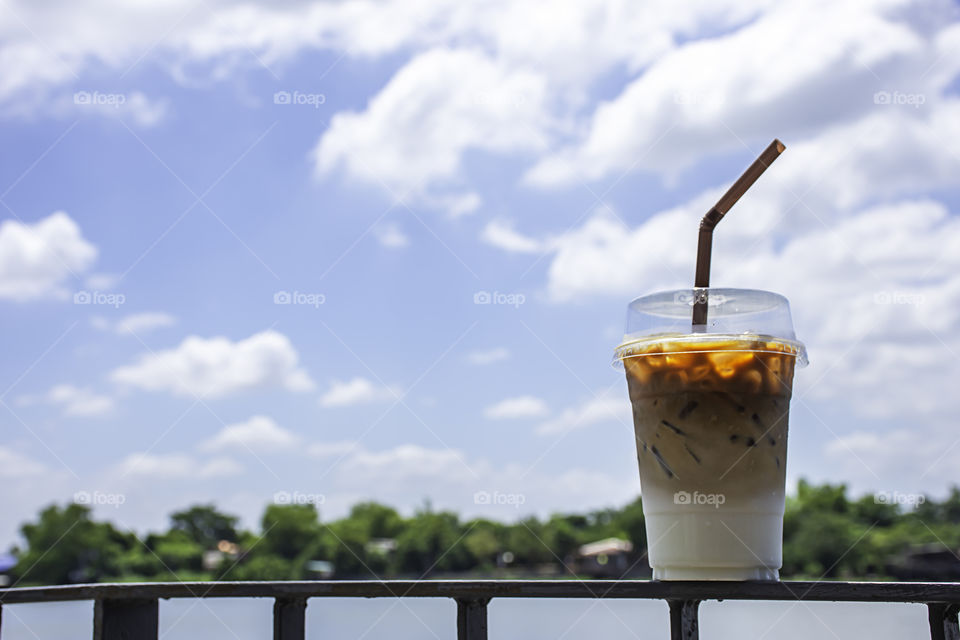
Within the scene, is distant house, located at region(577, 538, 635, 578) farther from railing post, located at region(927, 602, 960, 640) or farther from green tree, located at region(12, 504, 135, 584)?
railing post, located at region(927, 602, 960, 640)

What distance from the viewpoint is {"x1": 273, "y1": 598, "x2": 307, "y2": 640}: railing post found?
2.02 meters

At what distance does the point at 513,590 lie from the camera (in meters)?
1.92

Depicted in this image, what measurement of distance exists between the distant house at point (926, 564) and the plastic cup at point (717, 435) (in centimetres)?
6643

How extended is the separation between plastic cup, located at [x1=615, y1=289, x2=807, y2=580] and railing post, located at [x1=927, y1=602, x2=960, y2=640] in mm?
326

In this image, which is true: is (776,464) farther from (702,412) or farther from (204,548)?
(204,548)

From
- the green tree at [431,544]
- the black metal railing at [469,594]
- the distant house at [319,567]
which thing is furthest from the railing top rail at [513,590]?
the green tree at [431,544]

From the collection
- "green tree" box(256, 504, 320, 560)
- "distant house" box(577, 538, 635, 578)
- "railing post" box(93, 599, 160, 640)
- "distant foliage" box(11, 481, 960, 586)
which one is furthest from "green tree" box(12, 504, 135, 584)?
"railing post" box(93, 599, 160, 640)

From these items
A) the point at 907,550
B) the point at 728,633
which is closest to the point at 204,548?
the point at 728,633

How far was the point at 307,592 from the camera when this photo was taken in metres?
2.00

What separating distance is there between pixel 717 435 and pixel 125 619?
149cm

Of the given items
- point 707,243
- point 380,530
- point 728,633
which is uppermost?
point 380,530

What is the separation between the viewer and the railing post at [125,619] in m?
2.07

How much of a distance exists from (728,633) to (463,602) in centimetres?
6411

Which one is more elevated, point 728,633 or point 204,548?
point 204,548
